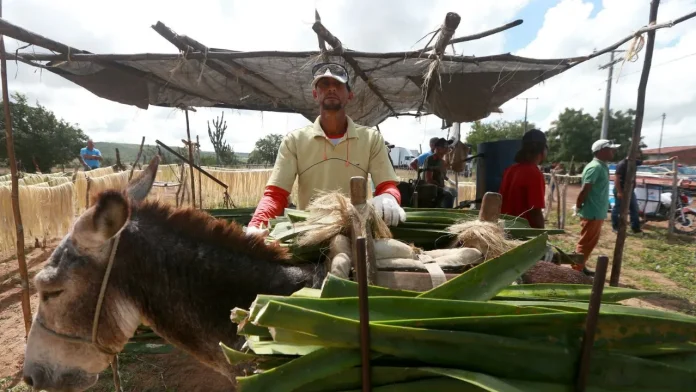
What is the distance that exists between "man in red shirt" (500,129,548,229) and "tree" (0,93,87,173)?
135ft

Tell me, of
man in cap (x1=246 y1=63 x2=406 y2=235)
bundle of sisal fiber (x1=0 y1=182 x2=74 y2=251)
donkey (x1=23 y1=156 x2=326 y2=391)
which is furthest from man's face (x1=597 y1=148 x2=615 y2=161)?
bundle of sisal fiber (x1=0 y1=182 x2=74 y2=251)

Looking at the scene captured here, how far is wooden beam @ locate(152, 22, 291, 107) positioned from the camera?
349 cm

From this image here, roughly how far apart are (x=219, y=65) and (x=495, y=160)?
5.04 meters

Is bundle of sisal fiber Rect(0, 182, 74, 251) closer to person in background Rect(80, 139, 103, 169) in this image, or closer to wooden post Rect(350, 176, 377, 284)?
person in background Rect(80, 139, 103, 169)

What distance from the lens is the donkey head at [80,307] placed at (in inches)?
58.6

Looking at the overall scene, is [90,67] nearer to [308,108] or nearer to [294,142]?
[294,142]

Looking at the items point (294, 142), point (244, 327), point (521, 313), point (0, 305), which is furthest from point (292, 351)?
point (0, 305)

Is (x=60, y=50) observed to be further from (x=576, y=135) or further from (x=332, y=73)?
(x=576, y=135)

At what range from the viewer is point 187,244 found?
1.67 m

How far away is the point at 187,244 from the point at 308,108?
544 centimetres

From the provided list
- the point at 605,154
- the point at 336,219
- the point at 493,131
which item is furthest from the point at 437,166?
the point at 493,131

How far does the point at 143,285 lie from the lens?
1.62m

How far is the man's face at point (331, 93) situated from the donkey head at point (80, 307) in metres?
1.74

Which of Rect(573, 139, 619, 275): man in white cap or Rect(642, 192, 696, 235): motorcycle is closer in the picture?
Rect(573, 139, 619, 275): man in white cap
